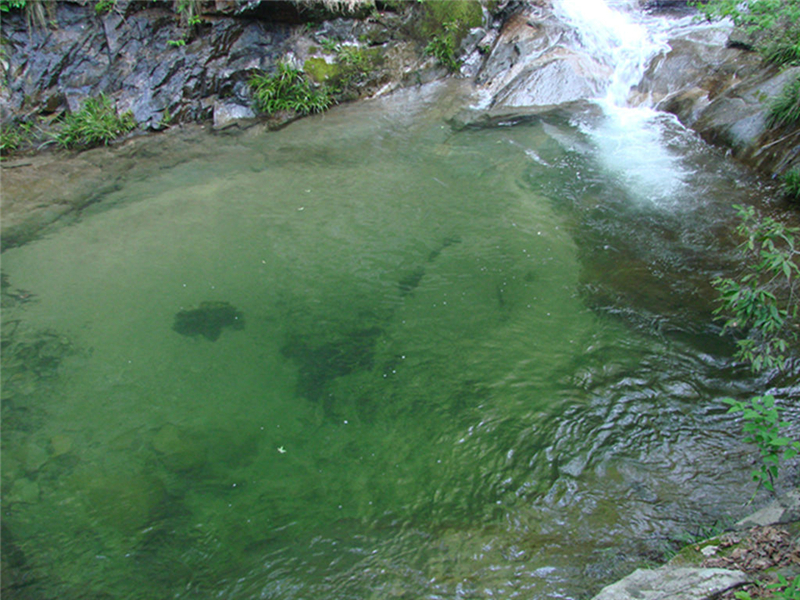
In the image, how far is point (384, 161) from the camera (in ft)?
23.5

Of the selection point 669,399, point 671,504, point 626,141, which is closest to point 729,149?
point 626,141

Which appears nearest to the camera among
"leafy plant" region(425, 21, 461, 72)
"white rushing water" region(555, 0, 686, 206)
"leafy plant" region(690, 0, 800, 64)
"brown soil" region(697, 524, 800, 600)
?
"brown soil" region(697, 524, 800, 600)

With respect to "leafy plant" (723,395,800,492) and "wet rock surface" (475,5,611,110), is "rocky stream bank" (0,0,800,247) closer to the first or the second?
"wet rock surface" (475,5,611,110)

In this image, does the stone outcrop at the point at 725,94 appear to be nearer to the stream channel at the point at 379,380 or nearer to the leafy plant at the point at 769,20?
the leafy plant at the point at 769,20

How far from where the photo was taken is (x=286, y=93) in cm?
869

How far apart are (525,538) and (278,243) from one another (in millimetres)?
3937

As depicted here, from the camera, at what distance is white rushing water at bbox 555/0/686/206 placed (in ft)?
20.5

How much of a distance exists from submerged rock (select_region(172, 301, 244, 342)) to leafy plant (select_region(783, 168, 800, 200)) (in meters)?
5.61

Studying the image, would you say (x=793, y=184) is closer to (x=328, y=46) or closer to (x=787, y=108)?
(x=787, y=108)

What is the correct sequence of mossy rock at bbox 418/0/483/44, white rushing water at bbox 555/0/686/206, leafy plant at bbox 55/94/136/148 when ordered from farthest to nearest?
mossy rock at bbox 418/0/483/44 < leafy plant at bbox 55/94/136/148 < white rushing water at bbox 555/0/686/206

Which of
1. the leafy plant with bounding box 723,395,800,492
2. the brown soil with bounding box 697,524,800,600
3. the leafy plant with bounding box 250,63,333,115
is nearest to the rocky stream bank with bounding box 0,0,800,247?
the leafy plant with bounding box 250,63,333,115

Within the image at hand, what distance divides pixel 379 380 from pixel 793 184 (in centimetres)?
467

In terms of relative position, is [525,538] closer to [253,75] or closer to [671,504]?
[671,504]

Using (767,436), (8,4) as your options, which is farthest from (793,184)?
(8,4)
